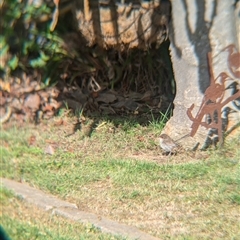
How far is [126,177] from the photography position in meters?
5.08

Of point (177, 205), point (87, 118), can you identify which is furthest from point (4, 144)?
point (177, 205)

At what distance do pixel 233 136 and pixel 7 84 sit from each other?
243 centimetres

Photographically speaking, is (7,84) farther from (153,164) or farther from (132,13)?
(153,164)

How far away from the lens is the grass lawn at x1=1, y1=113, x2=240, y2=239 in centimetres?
446

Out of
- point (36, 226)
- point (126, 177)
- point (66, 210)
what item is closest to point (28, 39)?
point (126, 177)

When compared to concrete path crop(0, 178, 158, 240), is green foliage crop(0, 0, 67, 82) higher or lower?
higher

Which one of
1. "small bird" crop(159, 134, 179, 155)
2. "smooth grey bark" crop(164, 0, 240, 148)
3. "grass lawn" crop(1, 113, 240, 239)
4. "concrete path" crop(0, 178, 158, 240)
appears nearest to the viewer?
"concrete path" crop(0, 178, 158, 240)

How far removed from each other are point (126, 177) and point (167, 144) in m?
0.56

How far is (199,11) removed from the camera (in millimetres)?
5312

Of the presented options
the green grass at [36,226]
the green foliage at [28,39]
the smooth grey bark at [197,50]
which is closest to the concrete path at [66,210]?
the green grass at [36,226]

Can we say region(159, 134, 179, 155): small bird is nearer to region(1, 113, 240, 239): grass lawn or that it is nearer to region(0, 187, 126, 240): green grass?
region(1, 113, 240, 239): grass lawn

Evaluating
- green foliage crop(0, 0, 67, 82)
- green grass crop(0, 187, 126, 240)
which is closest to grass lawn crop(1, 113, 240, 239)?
green grass crop(0, 187, 126, 240)

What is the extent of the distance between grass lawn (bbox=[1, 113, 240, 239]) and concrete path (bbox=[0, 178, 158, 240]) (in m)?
0.07

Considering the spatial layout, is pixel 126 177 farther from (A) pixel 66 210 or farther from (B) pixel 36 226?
(B) pixel 36 226
